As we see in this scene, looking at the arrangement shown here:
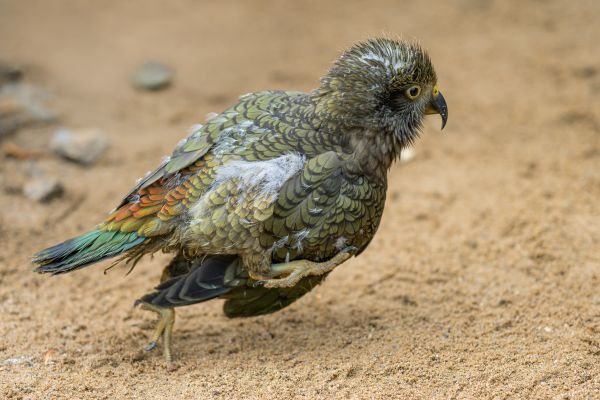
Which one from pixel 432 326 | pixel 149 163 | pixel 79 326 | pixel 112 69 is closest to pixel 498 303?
pixel 432 326

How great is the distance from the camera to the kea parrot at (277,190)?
401 cm

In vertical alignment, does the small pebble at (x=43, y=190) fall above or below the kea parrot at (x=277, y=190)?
above

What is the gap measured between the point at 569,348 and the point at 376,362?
115cm

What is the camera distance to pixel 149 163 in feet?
22.8

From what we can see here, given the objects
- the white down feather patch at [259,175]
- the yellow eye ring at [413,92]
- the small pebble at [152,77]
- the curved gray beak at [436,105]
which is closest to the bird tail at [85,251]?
the white down feather patch at [259,175]

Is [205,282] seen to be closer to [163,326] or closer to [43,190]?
[163,326]

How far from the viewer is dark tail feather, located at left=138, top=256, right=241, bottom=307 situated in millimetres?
4148

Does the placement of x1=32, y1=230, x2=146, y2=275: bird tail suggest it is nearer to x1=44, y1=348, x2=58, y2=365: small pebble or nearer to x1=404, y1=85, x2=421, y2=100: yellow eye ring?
x1=44, y1=348, x2=58, y2=365: small pebble

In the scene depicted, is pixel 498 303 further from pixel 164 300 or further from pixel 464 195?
pixel 164 300

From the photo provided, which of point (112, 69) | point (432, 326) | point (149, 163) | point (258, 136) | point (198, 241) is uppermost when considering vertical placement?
point (112, 69)

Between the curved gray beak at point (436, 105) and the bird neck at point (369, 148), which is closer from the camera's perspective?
the bird neck at point (369, 148)

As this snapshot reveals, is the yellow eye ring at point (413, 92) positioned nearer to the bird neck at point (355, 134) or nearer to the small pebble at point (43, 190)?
the bird neck at point (355, 134)

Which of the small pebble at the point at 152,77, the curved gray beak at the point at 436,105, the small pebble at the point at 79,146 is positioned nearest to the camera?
the curved gray beak at the point at 436,105

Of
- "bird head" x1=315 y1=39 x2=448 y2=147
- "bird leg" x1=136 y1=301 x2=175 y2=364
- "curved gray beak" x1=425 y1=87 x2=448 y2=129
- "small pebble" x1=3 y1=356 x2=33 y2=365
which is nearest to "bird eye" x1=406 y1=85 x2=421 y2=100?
"bird head" x1=315 y1=39 x2=448 y2=147
